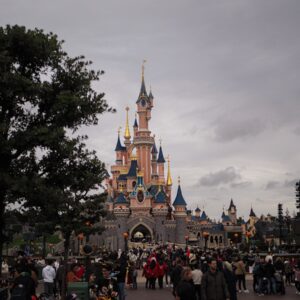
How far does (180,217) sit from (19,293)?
7429cm

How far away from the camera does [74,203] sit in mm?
16016

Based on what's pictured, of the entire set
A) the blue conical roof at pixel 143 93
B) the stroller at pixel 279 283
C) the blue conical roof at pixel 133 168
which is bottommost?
the stroller at pixel 279 283

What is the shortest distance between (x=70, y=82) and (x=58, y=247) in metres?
62.5

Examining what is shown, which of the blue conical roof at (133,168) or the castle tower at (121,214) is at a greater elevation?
the blue conical roof at (133,168)

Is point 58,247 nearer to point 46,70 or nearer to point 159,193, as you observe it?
point 159,193

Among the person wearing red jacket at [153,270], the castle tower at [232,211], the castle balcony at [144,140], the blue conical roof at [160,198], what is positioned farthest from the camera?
the castle tower at [232,211]

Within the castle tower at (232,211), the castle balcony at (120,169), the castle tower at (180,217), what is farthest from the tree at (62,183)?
the castle tower at (232,211)

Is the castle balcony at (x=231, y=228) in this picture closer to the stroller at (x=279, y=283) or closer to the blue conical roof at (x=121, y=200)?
the blue conical roof at (x=121, y=200)

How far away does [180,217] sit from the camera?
83188 millimetres

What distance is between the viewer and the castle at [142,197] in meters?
80.5

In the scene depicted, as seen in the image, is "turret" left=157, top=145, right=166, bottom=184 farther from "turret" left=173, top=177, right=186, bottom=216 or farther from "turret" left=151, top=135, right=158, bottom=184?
"turret" left=173, top=177, right=186, bottom=216

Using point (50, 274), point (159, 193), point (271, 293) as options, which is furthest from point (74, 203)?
point (159, 193)

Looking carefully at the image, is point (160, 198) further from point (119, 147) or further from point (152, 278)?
point (152, 278)

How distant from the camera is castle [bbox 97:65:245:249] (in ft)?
264
